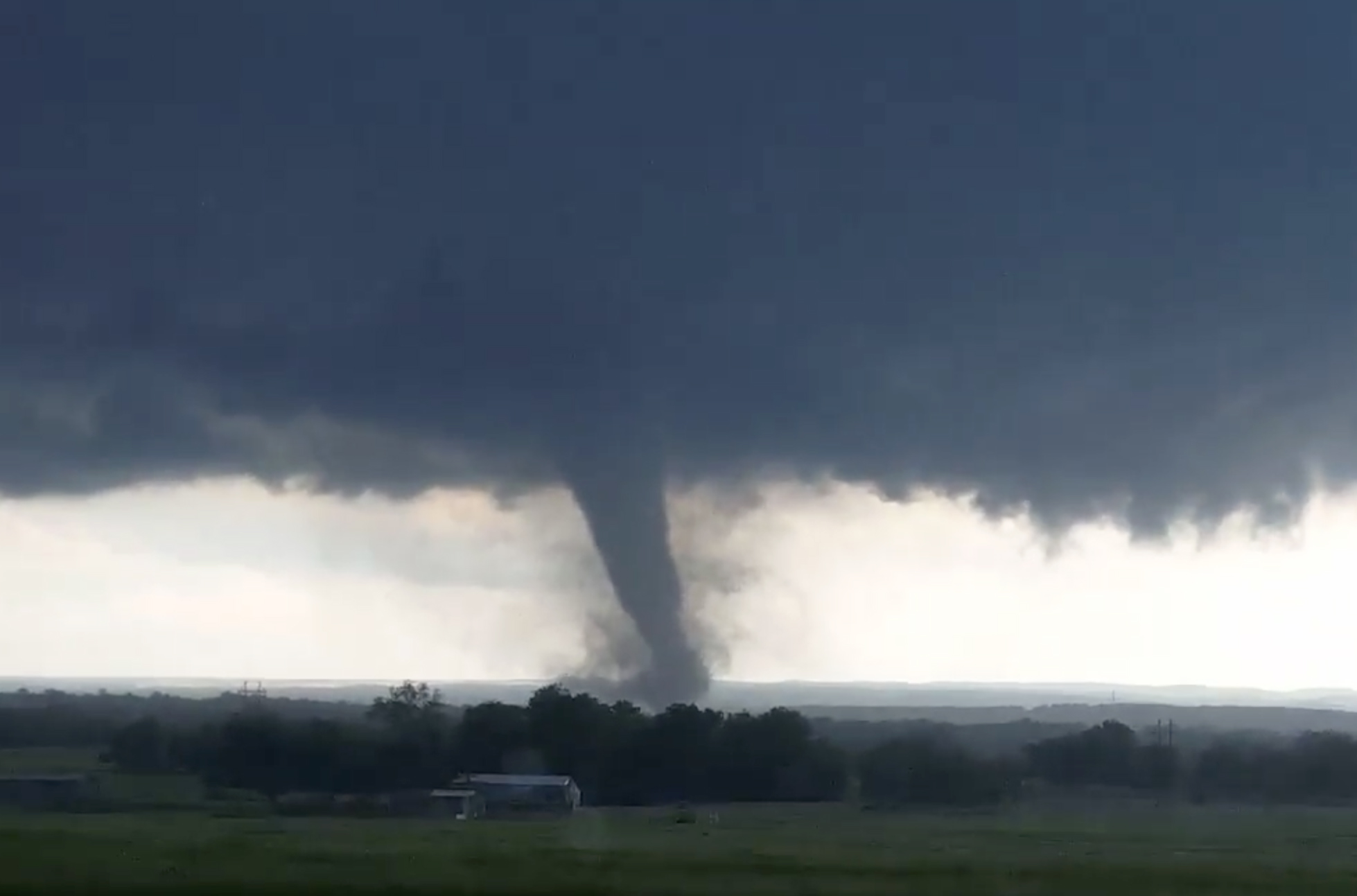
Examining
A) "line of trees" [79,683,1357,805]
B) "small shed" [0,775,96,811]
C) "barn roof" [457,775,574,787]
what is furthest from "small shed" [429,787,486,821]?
"small shed" [0,775,96,811]

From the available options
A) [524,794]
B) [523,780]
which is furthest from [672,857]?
[523,780]

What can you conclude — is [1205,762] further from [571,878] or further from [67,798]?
[571,878]

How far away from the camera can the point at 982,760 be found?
94.6m

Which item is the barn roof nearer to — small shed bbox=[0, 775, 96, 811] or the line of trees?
the line of trees

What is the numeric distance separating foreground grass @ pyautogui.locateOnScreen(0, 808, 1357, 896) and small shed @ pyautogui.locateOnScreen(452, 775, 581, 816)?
954 cm

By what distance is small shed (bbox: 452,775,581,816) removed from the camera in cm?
7675

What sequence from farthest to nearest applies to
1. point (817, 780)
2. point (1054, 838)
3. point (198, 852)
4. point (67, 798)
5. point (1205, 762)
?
point (1205, 762), point (817, 780), point (67, 798), point (1054, 838), point (198, 852)

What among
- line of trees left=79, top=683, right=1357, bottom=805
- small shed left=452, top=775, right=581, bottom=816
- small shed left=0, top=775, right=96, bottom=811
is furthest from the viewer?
line of trees left=79, top=683, right=1357, bottom=805

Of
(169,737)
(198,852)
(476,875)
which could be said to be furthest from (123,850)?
(169,737)

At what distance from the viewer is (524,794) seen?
7925 cm

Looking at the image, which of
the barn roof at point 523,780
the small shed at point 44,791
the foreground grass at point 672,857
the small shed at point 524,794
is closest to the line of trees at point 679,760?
the barn roof at point 523,780

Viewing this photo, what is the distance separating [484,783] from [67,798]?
1826cm

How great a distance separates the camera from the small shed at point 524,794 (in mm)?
76750

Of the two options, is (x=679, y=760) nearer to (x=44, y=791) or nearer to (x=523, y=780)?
(x=523, y=780)
